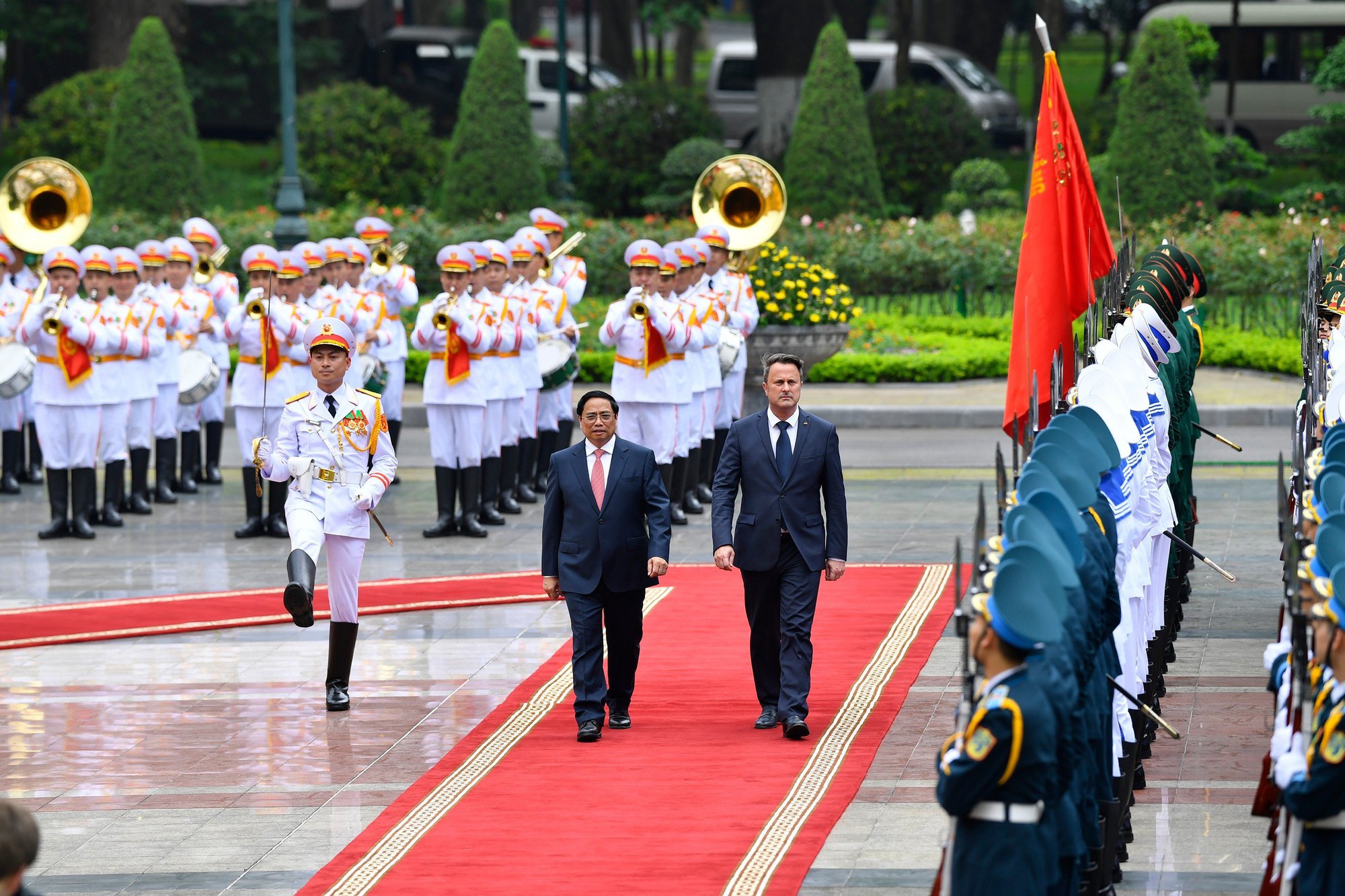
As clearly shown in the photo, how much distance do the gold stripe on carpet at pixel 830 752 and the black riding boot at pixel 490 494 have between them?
11.8ft

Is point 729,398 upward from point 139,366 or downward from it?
downward

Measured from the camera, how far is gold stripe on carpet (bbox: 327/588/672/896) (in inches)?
287

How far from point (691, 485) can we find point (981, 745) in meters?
9.97

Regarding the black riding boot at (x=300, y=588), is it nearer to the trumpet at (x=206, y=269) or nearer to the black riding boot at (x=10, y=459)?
the trumpet at (x=206, y=269)

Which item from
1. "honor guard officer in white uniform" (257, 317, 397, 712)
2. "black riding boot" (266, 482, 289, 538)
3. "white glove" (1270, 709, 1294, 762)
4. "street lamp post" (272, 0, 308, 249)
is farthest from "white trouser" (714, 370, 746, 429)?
"white glove" (1270, 709, 1294, 762)

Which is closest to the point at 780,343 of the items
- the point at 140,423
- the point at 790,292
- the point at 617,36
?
the point at 790,292

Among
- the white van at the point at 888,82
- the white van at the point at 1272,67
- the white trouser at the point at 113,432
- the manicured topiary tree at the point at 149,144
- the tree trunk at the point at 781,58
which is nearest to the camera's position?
the white trouser at the point at 113,432

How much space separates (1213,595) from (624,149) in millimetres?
22684

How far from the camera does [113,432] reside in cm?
1505

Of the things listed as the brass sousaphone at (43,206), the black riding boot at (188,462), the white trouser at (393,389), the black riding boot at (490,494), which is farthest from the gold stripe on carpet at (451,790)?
the brass sousaphone at (43,206)

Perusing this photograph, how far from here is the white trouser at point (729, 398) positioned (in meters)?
16.0

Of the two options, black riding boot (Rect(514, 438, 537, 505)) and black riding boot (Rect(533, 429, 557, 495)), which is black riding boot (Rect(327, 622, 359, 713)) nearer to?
black riding boot (Rect(514, 438, 537, 505))

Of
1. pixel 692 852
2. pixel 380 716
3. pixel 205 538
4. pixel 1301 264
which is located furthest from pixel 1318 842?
pixel 1301 264

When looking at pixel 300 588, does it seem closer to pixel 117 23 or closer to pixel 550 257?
pixel 550 257
